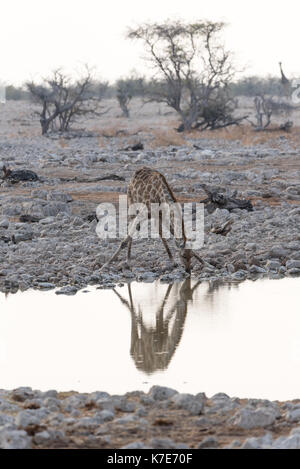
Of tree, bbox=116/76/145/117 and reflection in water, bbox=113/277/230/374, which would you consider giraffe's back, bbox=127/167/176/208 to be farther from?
tree, bbox=116/76/145/117

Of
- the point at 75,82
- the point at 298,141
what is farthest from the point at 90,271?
the point at 75,82

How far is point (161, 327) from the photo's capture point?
7.36 m

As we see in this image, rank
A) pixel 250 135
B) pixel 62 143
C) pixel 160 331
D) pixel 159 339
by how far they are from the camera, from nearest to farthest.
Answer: pixel 159 339
pixel 160 331
pixel 62 143
pixel 250 135

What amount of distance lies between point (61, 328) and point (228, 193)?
7.73m

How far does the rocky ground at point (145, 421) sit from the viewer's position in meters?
3.95

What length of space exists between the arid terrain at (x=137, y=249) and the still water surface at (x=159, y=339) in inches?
22.0

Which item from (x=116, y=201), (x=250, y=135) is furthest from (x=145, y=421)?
(x=250, y=135)

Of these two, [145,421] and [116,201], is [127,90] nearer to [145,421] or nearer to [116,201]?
[116,201]

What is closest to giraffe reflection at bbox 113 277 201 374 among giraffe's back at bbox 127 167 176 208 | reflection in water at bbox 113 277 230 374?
reflection in water at bbox 113 277 230 374

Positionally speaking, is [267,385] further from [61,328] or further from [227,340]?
[61,328]

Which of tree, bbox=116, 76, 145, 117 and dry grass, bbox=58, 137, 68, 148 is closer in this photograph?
dry grass, bbox=58, 137, 68, 148

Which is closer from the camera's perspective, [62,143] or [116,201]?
[116,201]

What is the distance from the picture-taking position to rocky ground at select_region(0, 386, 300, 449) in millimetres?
3949

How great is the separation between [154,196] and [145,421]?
5711 millimetres
